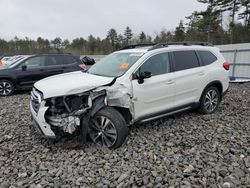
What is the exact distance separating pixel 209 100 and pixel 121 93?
2.71 metres

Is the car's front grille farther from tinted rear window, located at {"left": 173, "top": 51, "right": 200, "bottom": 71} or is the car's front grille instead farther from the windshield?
tinted rear window, located at {"left": 173, "top": 51, "right": 200, "bottom": 71}

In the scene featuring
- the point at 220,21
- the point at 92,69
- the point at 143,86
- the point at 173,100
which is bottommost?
the point at 173,100

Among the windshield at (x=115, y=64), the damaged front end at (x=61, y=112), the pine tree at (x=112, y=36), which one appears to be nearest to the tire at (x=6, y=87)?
the windshield at (x=115, y=64)

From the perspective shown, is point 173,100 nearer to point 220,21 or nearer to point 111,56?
point 111,56

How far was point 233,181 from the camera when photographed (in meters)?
3.01

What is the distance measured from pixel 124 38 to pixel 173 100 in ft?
172

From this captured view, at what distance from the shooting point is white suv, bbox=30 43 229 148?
151 inches

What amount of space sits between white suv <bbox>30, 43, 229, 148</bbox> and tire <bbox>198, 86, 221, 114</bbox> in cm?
5

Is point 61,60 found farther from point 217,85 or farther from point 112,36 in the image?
point 112,36

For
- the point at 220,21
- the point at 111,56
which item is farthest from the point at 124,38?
the point at 111,56

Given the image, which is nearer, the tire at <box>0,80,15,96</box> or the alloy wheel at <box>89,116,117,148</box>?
the alloy wheel at <box>89,116,117,148</box>

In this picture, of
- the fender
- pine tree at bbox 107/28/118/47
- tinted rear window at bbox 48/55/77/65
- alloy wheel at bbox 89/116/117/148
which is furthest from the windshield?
pine tree at bbox 107/28/118/47

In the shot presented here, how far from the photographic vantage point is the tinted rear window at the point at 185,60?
197 inches

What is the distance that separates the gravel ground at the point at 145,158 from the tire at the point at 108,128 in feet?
0.52
